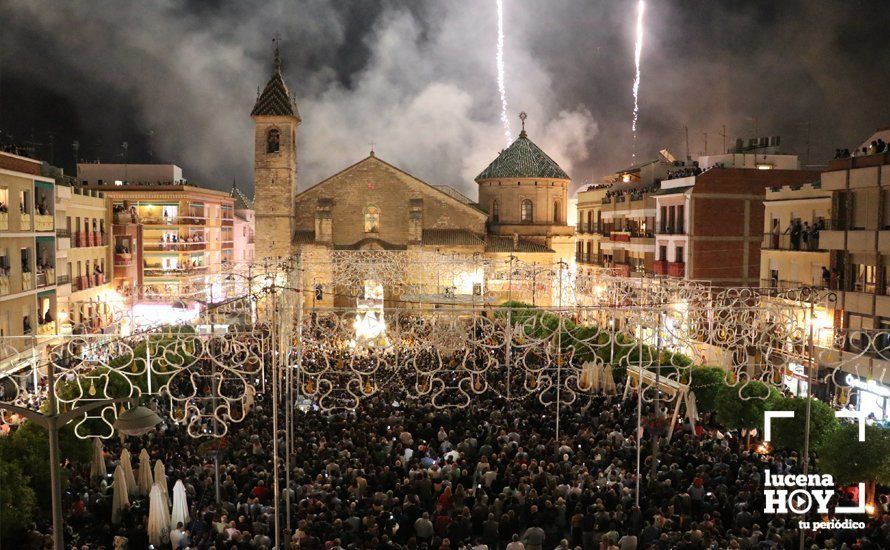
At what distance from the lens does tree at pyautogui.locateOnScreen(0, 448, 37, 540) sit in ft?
36.7

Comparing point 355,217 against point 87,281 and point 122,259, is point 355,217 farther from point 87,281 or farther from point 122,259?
point 87,281

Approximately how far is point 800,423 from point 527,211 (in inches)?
1491

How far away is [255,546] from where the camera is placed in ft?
39.1

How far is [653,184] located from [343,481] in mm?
32587

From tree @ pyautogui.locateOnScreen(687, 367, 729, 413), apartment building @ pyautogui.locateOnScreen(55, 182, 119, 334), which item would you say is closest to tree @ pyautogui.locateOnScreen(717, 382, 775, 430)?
tree @ pyautogui.locateOnScreen(687, 367, 729, 413)

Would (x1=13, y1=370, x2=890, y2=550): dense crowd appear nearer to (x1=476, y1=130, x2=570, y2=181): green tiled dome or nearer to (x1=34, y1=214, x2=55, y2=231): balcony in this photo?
(x1=34, y1=214, x2=55, y2=231): balcony

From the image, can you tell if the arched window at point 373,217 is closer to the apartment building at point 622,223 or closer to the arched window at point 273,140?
the arched window at point 273,140

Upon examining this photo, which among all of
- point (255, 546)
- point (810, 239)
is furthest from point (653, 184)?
point (255, 546)

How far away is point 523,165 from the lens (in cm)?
5241

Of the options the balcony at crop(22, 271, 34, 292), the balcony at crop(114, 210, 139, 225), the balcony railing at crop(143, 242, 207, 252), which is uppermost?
the balcony at crop(114, 210, 139, 225)

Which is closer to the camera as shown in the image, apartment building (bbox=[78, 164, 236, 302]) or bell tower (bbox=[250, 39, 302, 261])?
apartment building (bbox=[78, 164, 236, 302])

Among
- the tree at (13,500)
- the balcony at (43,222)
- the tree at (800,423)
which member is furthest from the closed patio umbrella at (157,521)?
the balcony at (43,222)

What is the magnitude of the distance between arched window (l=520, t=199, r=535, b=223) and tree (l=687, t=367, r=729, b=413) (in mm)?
33990

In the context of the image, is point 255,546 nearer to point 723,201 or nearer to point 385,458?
point 385,458
